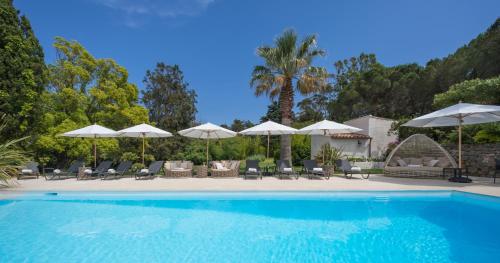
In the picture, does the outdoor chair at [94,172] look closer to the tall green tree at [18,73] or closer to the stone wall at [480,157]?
the tall green tree at [18,73]

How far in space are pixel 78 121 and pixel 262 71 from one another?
11.2 m

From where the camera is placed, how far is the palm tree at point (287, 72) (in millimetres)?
13969

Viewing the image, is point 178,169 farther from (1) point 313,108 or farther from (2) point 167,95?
(1) point 313,108

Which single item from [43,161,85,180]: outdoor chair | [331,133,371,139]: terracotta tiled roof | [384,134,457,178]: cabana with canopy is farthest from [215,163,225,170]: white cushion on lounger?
[331,133,371,139]: terracotta tiled roof

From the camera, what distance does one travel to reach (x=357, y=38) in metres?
18.8

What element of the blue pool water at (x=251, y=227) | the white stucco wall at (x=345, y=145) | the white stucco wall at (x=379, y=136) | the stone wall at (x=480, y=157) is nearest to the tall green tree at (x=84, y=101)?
the blue pool water at (x=251, y=227)

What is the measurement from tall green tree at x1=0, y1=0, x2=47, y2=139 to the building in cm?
1714

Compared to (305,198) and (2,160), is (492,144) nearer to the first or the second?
(305,198)

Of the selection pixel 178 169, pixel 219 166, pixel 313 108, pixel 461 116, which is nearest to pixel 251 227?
pixel 219 166

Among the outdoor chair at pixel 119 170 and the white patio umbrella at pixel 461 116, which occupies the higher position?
the white patio umbrella at pixel 461 116

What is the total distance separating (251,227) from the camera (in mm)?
5520

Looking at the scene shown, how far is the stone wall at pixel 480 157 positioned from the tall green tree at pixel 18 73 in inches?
818

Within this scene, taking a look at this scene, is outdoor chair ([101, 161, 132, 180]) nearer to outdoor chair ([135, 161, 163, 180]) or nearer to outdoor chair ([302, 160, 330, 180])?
outdoor chair ([135, 161, 163, 180])

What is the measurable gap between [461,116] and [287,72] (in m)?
7.72
